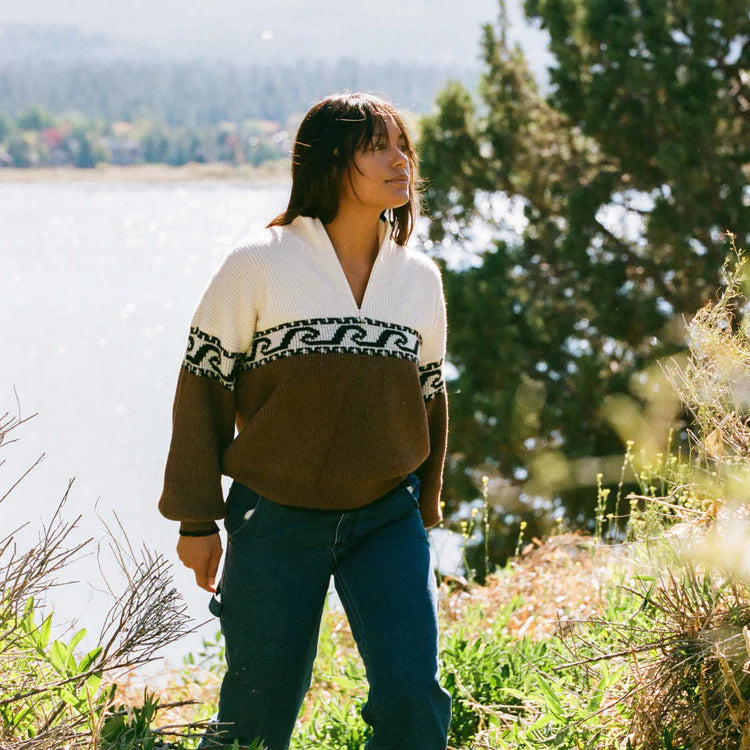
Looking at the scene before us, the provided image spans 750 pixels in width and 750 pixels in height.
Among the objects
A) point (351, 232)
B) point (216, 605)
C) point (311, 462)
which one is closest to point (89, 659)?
point (216, 605)

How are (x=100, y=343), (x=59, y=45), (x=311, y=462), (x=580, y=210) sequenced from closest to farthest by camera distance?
(x=311, y=462)
(x=580, y=210)
(x=100, y=343)
(x=59, y=45)

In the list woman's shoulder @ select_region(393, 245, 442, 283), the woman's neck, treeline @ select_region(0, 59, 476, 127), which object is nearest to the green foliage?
woman's shoulder @ select_region(393, 245, 442, 283)

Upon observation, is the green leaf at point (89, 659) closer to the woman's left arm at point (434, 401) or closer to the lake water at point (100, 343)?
the lake water at point (100, 343)

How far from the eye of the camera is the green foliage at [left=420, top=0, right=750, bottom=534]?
8.96m

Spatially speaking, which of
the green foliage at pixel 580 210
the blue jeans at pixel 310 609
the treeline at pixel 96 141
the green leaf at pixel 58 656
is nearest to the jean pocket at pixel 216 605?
the blue jeans at pixel 310 609

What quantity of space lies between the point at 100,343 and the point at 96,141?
73.8 ft

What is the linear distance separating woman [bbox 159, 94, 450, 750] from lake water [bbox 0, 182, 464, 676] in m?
0.24

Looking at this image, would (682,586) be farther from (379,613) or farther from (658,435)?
(658,435)

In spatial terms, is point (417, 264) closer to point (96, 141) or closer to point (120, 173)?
point (120, 173)

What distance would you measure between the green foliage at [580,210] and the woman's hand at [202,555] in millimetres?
6323

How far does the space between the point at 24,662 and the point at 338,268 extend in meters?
1.31

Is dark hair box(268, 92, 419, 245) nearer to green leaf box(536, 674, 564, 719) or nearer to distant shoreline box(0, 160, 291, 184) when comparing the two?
green leaf box(536, 674, 564, 719)

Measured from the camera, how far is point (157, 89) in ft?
153

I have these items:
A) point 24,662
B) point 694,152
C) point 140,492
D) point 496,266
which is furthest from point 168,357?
point 24,662
